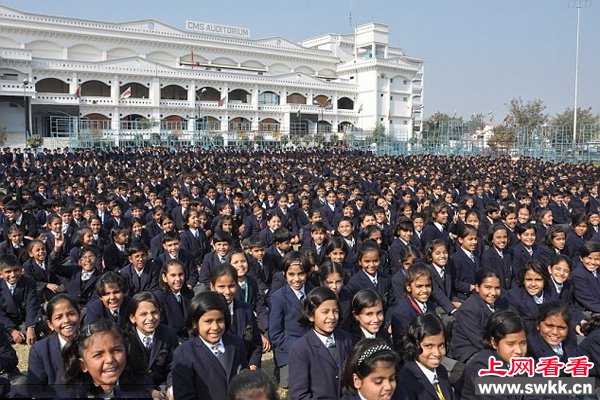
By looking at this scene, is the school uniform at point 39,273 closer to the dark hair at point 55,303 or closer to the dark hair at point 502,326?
the dark hair at point 55,303

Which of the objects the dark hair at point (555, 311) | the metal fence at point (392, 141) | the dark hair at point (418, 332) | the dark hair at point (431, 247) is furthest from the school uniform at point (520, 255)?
the metal fence at point (392, 141)

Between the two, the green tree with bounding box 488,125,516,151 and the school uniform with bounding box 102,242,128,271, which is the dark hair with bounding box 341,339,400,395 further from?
the green tree with bounding box 488,125,516,151

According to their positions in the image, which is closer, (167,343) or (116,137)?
(167,343)

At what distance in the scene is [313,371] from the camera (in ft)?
10.3

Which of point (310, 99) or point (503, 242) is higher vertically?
point (310, 99)

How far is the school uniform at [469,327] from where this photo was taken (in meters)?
4.09

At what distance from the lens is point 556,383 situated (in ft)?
10.3

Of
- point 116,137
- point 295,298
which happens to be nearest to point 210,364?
point 295,298

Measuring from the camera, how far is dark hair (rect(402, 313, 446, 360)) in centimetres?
301

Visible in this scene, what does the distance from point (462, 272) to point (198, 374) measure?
3663 mm

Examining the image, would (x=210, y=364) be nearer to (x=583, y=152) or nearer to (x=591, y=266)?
(x=591, y=266)

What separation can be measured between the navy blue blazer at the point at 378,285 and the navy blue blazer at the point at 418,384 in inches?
64.2

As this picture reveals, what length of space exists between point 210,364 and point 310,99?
4899 cm

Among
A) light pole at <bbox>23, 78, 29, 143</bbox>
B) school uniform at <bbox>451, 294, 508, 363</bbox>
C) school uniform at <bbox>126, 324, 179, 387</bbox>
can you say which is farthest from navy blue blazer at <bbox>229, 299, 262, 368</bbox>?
light pole at <bbox>23, 78, 29, 143</bbox>
